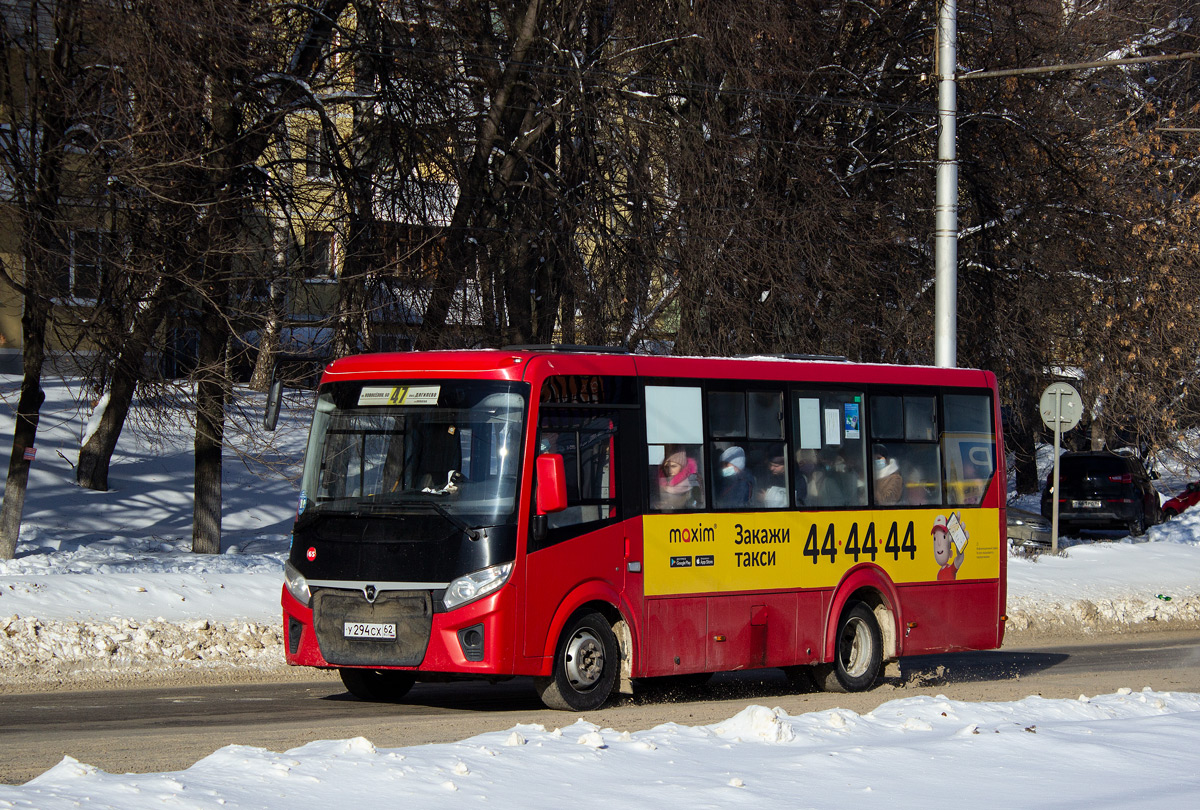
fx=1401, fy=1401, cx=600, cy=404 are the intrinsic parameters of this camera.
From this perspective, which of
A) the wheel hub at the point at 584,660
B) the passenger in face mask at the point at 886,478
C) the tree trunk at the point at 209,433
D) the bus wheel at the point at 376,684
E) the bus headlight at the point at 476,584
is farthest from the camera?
the tree trunk at the point at 209,433

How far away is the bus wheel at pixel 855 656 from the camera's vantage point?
41.9 feet

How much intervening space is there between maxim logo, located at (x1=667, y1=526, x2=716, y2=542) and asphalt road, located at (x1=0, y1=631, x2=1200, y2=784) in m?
1.32

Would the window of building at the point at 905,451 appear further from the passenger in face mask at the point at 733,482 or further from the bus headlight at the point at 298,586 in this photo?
the bus headlight at the point at 298,586

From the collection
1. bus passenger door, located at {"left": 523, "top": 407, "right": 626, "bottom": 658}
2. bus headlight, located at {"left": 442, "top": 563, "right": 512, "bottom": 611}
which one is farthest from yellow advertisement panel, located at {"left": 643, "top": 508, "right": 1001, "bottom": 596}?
bus headlight, located at {"left": 442, "top": 563, "right": 512, "bottom": 611}

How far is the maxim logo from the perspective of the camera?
11.2 m

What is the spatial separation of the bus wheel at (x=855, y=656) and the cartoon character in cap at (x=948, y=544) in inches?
41.0

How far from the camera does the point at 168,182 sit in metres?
15.5

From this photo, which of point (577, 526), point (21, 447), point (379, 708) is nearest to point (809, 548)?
point (577, 526)

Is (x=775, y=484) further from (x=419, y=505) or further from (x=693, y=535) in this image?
(x=419, y=505)

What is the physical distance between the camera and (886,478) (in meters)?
13.1

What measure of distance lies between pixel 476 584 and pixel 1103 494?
27.6 metres

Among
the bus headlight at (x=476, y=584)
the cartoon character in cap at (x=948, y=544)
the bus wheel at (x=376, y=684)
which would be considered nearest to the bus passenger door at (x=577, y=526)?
the bus headlight at (x=476, y=584)

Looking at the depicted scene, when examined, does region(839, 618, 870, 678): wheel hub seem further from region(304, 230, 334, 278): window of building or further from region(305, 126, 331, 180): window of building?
region(305, 126, 331, 180): window of building

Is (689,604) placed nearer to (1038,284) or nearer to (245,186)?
(245,186)
